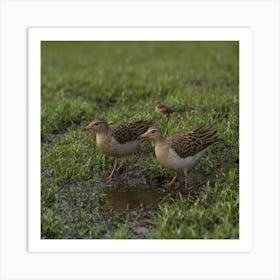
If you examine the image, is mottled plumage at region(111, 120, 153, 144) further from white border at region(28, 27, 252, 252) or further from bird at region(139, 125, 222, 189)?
white border at region(28, 27, 252, 252)

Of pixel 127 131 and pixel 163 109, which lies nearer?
pixel 127 131

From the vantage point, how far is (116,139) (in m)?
7.56

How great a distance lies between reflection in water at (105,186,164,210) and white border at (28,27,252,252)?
83 cm

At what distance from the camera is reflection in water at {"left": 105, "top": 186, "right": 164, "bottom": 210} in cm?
701

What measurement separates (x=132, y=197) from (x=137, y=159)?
2.92ft

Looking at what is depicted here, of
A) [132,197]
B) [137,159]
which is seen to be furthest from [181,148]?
[137,159]

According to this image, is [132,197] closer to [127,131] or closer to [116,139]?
[116,139]

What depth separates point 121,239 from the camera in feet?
20.5

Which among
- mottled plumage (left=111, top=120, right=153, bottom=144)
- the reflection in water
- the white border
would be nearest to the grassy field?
the reflection in water
